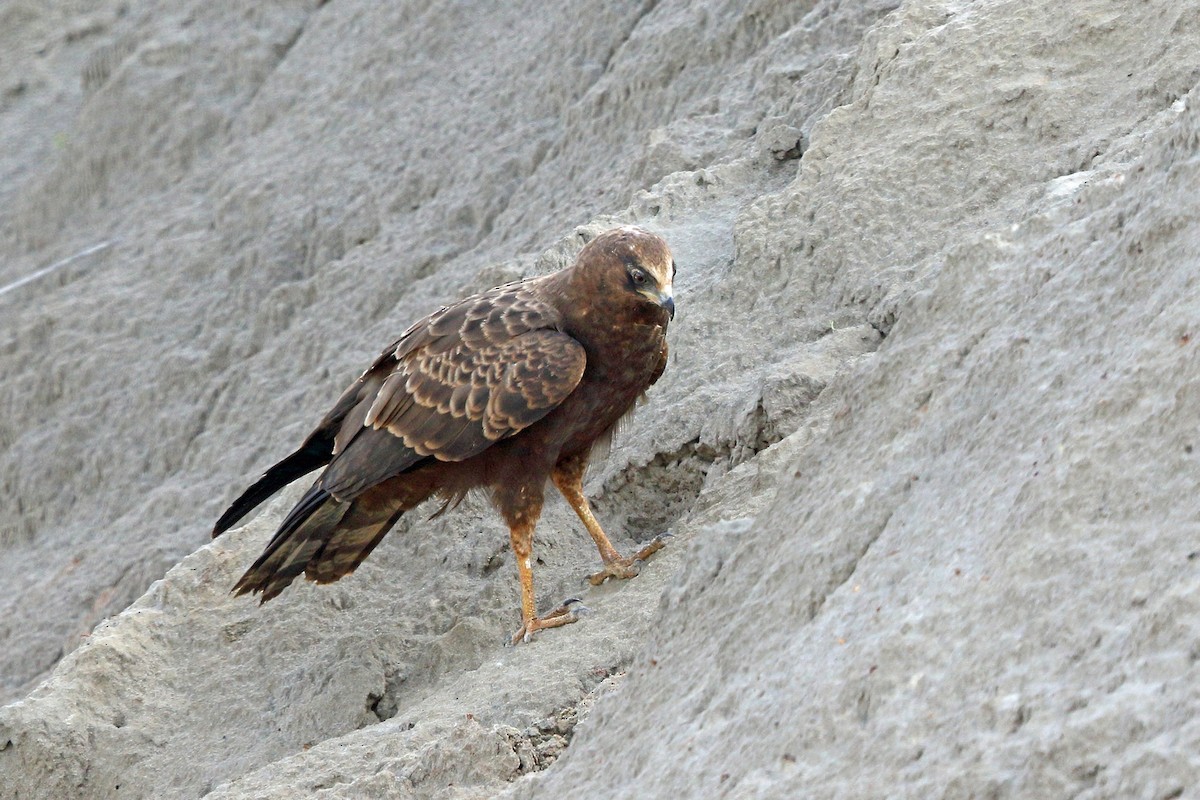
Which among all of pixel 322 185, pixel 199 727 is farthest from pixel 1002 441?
pixel 322 185

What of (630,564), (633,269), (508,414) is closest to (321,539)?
(508,414)

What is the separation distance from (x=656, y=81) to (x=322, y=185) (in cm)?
307

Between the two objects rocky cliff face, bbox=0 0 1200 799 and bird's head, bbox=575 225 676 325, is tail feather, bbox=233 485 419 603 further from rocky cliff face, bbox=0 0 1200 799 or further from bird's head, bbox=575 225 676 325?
bird's head, bbox=575 225 676 325

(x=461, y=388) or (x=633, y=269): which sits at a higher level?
(x=633, y=269)

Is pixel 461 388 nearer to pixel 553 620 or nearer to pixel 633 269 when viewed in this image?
pixel 633 269

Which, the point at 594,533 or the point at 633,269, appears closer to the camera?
the point at 633,269

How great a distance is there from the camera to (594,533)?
6.44 m

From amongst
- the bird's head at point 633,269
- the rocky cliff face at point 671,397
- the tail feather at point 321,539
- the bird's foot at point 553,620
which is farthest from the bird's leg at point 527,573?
the bird's head at point 633,269

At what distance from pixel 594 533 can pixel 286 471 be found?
1359 millimetres

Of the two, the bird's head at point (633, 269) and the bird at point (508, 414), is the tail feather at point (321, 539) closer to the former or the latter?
the bird at point (508, 414)

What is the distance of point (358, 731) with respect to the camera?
6.02 meters

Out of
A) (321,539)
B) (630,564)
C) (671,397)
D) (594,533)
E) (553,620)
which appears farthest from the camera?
(671,397)

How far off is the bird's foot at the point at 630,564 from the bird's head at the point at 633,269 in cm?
83

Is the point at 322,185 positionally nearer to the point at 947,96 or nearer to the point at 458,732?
the point at 947,96
